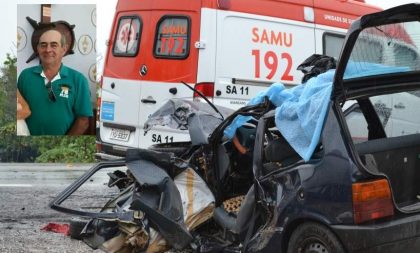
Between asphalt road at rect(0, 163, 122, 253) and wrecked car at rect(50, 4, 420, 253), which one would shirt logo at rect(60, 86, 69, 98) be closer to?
asphalt road at rect(0, 163, 122, 253)

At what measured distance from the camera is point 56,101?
1452 centimetres

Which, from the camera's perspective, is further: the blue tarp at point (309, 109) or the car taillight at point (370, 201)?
the blue tarp at point (309, 109)

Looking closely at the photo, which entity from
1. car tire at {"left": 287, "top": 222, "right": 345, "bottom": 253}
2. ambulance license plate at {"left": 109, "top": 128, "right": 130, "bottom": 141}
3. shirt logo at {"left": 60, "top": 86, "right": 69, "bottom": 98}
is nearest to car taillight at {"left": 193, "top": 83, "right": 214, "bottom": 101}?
ambulance license plate at {"left": 109, "top": 128, "right": 130, "bottom": 141}

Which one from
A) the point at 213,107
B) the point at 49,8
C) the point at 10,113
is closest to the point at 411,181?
the point at 213,107

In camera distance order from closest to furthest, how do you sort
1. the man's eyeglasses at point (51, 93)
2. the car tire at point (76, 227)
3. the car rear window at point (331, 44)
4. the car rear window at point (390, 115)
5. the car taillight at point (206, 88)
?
1. the car rear window at point (390, 115)
2. the car tire at point (76, 227)
3. the car taillight at point (206, 88)
4. the car rear window at point (331, 44)
5. the man's eyeglasses at point (51, 93)

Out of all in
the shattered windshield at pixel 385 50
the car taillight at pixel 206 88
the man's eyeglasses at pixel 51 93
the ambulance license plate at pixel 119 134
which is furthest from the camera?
the man's eyeglasses at pixel 51 93

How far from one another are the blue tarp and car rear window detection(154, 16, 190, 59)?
138 inches

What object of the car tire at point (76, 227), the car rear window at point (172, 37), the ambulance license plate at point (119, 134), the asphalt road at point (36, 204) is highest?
the car rear window at point (172, 37)

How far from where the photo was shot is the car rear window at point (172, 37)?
773cm

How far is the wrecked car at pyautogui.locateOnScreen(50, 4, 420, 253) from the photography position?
3.69 metres

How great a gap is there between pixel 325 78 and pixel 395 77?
49 centimetres

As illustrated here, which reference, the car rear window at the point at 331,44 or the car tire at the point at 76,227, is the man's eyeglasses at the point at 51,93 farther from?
the car tire at the point at 76,227

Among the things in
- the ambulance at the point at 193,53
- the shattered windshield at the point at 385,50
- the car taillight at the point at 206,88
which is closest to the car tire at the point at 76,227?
the ambulance at the point at 193,53

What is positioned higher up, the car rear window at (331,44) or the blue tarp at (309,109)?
the car rear window at (331,44)
